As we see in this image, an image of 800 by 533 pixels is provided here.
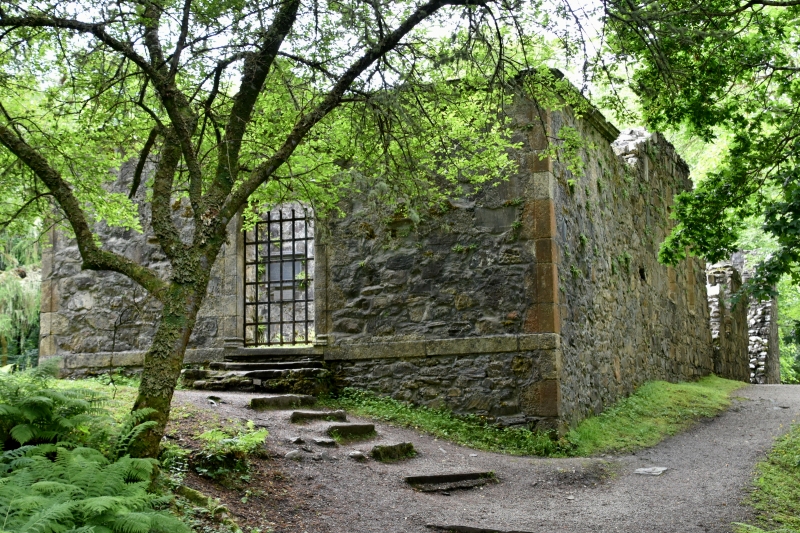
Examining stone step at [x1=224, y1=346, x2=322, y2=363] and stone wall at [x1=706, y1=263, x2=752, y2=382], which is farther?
stone wall at [x1=706, y1=263, x2=752, y2=382]

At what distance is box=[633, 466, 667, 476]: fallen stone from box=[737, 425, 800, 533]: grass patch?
2.97 feet

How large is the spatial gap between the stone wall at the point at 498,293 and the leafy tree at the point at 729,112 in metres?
1.26

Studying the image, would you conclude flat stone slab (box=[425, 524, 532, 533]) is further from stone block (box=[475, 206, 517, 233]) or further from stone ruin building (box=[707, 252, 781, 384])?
stone ruin building (box=[707, 252, 781, 384])

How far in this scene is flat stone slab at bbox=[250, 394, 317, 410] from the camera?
884cm

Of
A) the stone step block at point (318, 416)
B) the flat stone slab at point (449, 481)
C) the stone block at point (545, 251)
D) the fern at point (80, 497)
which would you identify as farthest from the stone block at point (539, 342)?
the fern at point (80, 497)

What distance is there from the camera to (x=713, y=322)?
59.0ft

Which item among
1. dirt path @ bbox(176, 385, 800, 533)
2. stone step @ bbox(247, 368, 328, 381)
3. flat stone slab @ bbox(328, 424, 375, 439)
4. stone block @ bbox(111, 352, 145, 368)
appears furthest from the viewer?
stone block @ bbox(111, 352, 145, 368)

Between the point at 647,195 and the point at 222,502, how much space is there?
35.9 feet

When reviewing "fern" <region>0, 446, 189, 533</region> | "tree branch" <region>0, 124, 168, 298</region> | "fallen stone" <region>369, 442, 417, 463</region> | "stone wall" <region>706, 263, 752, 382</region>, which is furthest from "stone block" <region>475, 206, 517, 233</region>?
"stone wall" <region>706, 263, 752, 382</region>

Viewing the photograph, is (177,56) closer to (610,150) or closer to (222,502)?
(222,502)

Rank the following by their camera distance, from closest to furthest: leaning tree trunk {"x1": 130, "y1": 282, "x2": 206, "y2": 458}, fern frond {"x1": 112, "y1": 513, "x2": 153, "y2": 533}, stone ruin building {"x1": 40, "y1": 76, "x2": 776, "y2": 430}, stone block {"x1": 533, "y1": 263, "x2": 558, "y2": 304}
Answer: fern frond {"x1": 112, "y1": 513, "x2": 153, "y2": 533} < leaning tree trunk {"x1": 130, "y1": 282, "x2": 206, "y2": 458} < stone block {"x1": 533, "y1": 263, "x2": 558, "y2": 304} < stone ruin building {"x1": 40, "y1": 76, "x2": 776, "y2": 430}

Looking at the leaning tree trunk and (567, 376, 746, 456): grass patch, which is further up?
the leaning tree trunk

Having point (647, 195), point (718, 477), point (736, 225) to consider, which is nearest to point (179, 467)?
point (718, 477)

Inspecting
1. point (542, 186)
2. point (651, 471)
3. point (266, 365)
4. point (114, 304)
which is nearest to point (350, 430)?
point (266, 365)
